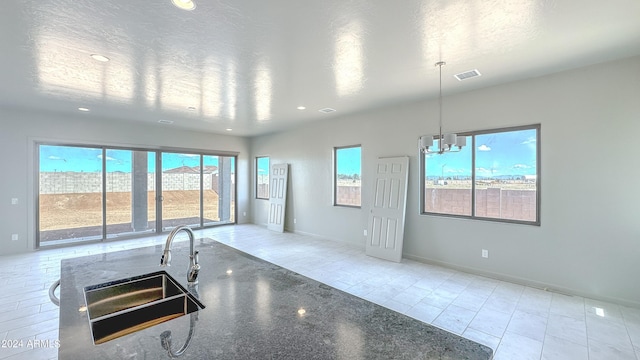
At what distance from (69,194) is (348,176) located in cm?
600

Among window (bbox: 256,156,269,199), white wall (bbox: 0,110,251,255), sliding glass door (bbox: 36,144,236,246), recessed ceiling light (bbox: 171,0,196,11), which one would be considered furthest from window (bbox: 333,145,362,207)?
white wall (bbox: 0,110,251,255)

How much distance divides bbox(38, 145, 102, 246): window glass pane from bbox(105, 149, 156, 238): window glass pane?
205 mm

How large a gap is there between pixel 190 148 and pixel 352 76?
18.2 ft

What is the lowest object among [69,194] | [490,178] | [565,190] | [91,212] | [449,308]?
[449,308]

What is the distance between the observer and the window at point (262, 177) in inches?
328

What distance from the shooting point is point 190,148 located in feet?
24.3

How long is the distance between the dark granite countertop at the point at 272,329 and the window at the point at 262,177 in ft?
22.0

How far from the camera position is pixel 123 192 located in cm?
645

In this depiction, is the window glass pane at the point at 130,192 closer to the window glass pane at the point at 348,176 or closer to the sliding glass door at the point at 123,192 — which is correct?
the sliding glass door at the point at 123,192

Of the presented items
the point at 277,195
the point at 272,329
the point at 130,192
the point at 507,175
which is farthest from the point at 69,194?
the point at 507,175

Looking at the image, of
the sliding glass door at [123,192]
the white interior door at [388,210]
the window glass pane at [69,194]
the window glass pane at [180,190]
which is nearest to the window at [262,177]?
the sliding glass door at [123,192]

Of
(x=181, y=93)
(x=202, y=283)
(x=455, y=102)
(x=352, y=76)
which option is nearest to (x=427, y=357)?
(x=202, y=283)

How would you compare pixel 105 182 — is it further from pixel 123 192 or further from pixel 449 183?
pixel 449 183

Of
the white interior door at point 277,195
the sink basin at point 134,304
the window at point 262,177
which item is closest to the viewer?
the sink basin at point 134,304
